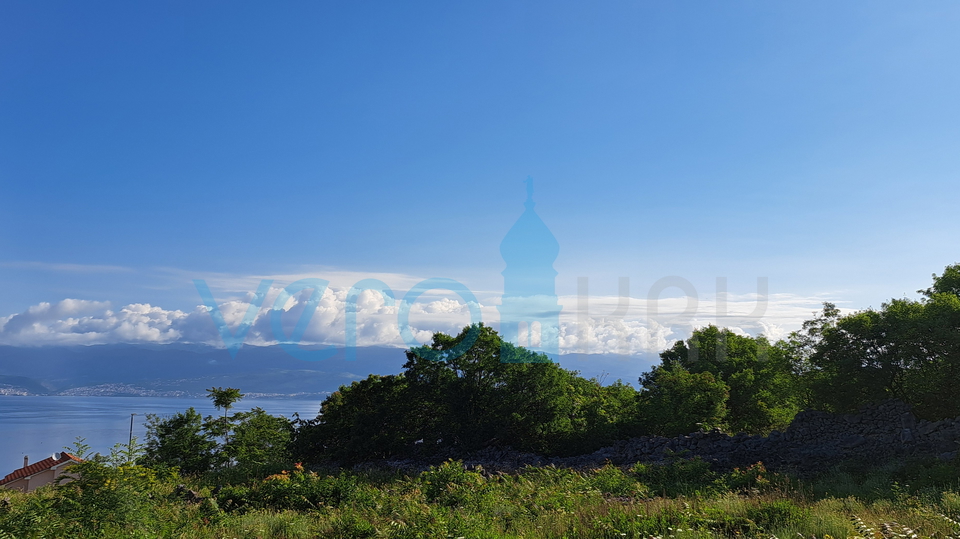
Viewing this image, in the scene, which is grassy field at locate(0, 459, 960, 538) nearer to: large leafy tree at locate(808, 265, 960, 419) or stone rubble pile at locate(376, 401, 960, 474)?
stone rubble pile at locate(376, 401, 960, 474)

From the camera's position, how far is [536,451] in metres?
19.5

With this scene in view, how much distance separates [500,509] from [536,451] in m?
10.9

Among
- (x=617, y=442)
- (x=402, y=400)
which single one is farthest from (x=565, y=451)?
(x=402, y=400)

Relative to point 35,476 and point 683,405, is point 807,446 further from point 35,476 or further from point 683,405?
point 35,476

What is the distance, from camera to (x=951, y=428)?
14.0 meters

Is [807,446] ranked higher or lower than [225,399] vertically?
higher

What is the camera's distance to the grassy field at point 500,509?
22.7 ft

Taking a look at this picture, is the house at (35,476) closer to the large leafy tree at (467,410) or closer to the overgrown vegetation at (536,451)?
the overgrown vegetation at (536,451)

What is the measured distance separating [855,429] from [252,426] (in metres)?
22.9

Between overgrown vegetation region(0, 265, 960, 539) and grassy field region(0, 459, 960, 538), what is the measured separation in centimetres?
4

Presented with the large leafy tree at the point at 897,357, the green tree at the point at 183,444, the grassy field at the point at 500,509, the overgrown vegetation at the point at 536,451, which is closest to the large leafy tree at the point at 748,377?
the overgrown vegetation at the point at 536,451

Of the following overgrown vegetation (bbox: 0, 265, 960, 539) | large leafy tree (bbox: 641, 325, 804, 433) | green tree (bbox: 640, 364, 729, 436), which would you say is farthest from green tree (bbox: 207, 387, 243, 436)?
large leafy tree (bbox: 641, 325, 804, 433)

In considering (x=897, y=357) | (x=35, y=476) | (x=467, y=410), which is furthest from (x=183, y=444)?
(x=897, y=357)

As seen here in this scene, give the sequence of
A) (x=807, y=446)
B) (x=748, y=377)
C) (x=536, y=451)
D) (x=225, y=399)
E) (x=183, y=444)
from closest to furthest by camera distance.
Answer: (x=807, y=446) < (x=536, y=451) < (x=183, y=444) < (x=225, y=399) < (x=748, y=377)
